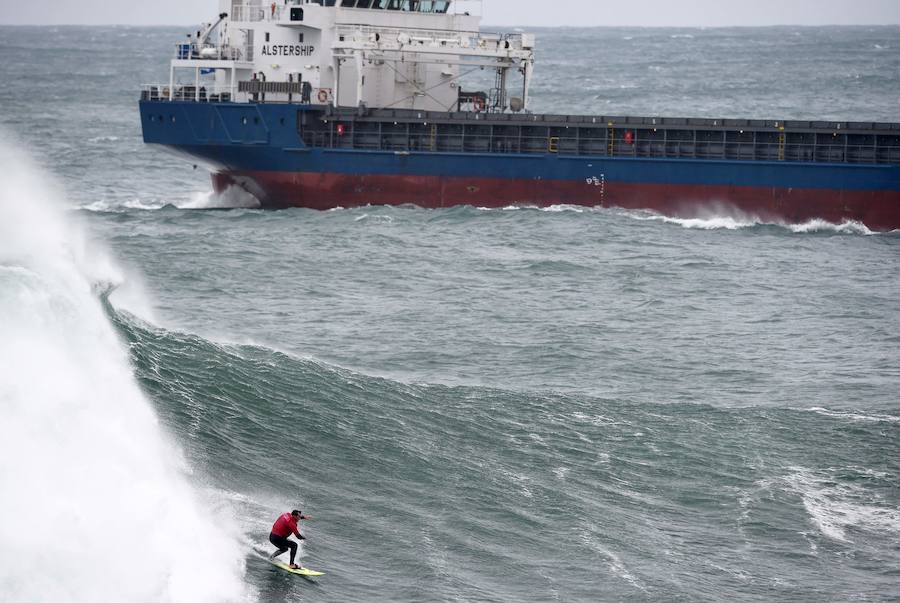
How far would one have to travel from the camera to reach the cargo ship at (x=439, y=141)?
177ft

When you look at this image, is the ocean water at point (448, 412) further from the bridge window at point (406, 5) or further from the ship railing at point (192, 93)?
the bridge window at point (406, 5)

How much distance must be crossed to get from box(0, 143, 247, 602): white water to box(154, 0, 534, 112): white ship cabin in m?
33.7

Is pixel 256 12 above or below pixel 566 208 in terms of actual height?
above

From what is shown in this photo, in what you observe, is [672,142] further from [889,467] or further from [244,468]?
[244,468]

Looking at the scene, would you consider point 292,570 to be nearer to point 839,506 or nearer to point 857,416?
point 839,506

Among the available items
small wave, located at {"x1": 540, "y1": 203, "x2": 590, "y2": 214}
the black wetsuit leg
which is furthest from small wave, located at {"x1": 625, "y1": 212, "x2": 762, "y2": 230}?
the black wetsuit leg

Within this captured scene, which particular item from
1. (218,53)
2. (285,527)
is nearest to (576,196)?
(218,53)

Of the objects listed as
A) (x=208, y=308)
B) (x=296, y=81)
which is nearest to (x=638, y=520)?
(x=208, y=308)

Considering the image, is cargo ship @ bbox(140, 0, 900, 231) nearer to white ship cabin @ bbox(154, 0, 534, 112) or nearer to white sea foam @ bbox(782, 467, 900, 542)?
white ship cabin @ bbox(154, 0, 534, 112)

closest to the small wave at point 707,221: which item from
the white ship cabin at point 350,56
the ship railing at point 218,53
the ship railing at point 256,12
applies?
the white ship cabin at point 350,56

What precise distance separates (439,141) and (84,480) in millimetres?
38895

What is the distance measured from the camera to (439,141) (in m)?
56.4

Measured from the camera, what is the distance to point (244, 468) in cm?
2339

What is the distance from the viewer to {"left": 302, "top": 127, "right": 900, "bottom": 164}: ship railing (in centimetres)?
5453
